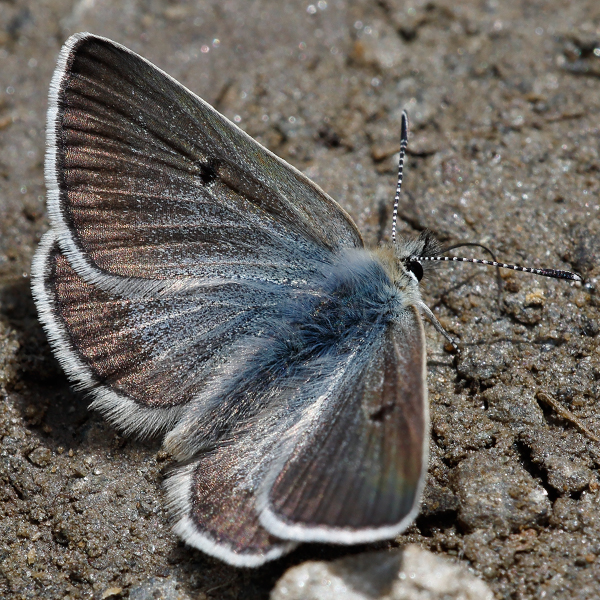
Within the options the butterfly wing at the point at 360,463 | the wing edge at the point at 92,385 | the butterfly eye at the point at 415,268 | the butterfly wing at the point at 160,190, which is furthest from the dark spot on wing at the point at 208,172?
the butterfly wing at the point at 360,463

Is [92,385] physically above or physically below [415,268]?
below

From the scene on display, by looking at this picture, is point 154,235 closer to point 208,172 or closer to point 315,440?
point 208,172

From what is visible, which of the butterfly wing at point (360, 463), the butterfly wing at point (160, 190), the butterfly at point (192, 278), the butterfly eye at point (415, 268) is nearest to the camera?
the butterfly wing at point (360, 463)

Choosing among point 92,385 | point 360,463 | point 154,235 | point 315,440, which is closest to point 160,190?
point 154,235

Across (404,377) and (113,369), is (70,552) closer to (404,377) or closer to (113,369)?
(113,369)

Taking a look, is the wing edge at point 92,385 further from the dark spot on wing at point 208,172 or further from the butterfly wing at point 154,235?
the dark spot on wing at point 208,172

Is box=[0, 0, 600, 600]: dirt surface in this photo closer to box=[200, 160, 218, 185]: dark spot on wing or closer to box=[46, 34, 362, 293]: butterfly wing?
box=[46, 34, 362, 293]: butterfly wing
